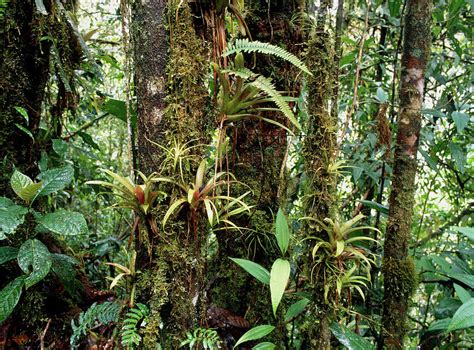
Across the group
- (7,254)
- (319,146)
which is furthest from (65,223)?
(319,146)

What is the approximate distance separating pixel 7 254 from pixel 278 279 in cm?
112

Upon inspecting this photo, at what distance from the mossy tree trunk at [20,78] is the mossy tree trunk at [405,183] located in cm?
172

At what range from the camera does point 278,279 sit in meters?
1.25

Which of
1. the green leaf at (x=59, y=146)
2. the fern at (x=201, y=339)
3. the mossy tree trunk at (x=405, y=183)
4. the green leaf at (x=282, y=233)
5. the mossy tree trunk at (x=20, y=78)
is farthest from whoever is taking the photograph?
the green leaf at (x=59, y=146)

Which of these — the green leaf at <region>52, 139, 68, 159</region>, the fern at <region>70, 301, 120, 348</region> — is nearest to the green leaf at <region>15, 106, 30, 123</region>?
the green leaf at <region>52, 139, 68, 159</region>

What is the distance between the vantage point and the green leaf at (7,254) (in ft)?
5.12

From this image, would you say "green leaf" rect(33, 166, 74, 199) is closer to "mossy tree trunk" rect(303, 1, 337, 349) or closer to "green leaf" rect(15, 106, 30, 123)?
"green leaf" rect(15, 106, 30, 123)

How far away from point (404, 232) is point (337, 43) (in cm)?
87

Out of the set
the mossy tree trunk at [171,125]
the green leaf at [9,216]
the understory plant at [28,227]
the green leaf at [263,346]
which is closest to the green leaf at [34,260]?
the understory plant at [28,227]

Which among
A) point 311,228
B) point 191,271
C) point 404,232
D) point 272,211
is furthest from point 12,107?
point 404,232

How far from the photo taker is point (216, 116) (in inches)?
60.1

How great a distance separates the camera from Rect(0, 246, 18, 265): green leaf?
1560 millimetres

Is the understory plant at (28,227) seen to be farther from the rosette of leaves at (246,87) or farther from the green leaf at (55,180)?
the rosette of leaves at (246,87)

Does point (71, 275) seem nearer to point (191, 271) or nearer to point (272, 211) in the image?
point (191, 271)
